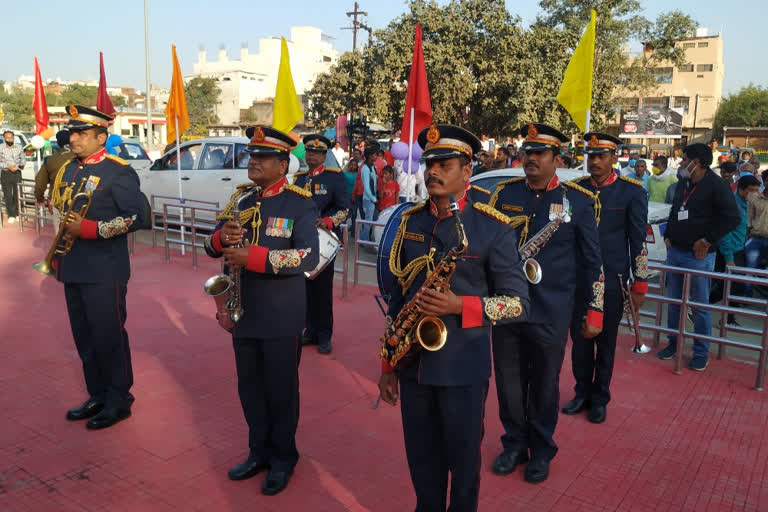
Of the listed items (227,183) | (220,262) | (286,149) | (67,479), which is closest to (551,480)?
(286,149)

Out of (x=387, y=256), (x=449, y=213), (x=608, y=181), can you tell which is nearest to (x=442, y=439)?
(x=387, y=256)

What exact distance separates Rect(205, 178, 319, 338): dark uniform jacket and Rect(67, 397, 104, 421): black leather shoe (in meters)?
1.71

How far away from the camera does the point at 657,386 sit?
5582 mm

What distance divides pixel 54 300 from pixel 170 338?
2395 mm

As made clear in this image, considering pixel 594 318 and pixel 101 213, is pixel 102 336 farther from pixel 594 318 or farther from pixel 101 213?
pixel 594 318

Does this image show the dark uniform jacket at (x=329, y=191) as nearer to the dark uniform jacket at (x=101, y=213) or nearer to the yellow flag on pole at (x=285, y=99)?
the yellow flag on pole at (x=285, y=99)

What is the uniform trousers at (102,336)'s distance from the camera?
448 cm

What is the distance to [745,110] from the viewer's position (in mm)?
62594

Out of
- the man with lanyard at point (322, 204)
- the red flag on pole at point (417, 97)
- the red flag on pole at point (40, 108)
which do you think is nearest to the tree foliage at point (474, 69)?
the red flag on pole at point (40, 108)

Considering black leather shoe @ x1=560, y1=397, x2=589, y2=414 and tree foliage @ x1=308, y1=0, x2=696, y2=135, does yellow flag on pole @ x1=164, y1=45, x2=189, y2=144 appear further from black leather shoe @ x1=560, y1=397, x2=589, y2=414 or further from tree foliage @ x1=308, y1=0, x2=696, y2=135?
tree foliage @ x1=308, y1=0, x2=696, y2=135

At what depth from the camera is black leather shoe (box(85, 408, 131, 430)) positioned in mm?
4520

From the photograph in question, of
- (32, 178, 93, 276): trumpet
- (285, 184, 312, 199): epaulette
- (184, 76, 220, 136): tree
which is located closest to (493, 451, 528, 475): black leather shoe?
(285, 184, 312, 199): epaulette

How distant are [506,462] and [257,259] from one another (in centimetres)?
205

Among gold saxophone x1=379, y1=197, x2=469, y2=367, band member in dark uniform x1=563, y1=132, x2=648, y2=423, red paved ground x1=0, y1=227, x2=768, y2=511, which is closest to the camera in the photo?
gold saxophone x1=379, y1=197, x2=469, y2=367
